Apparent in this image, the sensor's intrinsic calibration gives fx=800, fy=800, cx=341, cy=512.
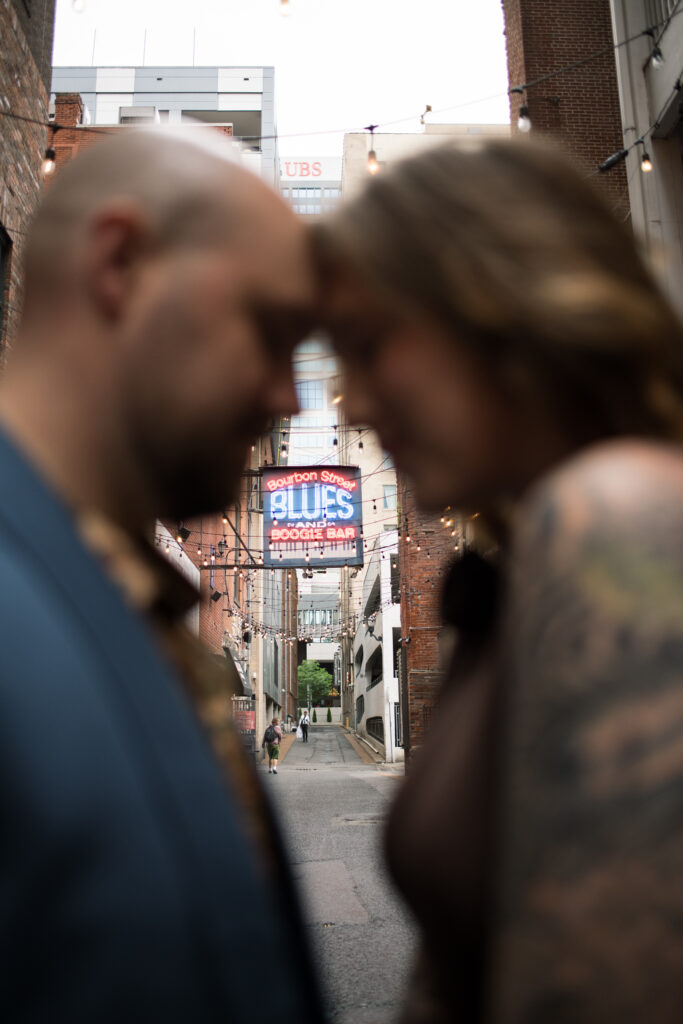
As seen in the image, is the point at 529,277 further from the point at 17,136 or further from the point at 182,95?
the point at 182,95

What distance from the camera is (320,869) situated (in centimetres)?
903

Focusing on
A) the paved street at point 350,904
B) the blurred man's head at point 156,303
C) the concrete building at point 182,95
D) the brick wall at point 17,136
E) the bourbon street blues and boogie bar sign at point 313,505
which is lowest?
the paved street at point 350,904

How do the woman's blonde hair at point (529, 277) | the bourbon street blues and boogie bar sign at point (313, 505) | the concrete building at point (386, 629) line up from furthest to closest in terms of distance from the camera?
1. the concrete building at point (386, 629)
2. the bourbon street blues and boogie bar sign at point (313, 505)
3. the woman's blonde hair at point (529, 277)

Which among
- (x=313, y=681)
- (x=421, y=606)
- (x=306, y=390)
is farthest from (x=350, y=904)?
(x=313, y=681)

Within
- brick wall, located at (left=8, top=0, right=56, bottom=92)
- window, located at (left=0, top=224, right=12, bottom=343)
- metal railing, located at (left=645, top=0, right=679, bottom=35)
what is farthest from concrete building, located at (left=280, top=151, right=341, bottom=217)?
window, located at (left=0, top=224, right=12, bottom=343)

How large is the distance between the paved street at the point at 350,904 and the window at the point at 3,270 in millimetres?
6020

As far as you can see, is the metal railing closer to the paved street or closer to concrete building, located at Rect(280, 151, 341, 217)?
the paved street

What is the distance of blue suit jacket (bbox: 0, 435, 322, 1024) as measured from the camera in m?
0.53

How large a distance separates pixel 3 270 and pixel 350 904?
25.6ft

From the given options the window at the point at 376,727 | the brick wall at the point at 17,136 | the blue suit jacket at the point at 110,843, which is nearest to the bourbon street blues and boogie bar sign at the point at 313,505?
the brick wall at the point at 17,136

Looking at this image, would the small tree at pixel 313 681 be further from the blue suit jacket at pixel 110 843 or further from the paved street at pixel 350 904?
the blue suit jacket at pixel 110 843

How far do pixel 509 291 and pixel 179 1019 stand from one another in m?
0.68

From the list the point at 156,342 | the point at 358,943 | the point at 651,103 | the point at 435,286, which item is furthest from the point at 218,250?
the point at 651,103

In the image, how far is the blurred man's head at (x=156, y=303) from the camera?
0.82 metres
